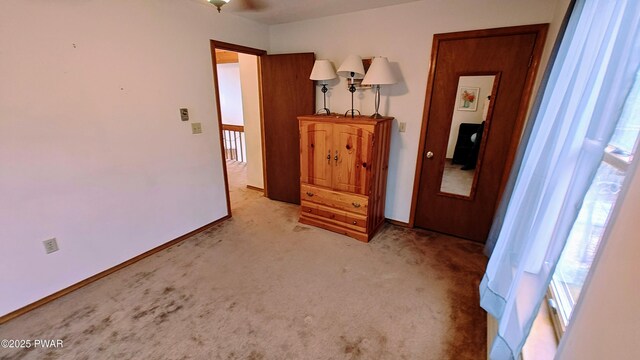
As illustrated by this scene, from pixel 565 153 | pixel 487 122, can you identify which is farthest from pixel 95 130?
pixel 487 122

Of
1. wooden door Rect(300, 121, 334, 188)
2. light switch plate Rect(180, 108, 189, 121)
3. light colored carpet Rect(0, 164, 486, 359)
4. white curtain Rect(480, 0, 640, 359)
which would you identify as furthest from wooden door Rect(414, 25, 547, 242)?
light switch plate Rect(180, 108, 189, 121)

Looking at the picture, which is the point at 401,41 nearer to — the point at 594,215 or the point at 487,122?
the point at 487,122

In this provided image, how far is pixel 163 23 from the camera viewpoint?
7.22 ft

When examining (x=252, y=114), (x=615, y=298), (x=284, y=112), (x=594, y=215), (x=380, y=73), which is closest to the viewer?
(x=615, y=298)

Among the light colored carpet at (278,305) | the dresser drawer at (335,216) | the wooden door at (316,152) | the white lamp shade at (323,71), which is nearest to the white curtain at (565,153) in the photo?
the light colored carpet at (278,305)

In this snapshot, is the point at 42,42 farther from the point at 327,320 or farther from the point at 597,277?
the point at 597,277

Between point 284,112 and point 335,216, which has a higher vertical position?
point 284,112

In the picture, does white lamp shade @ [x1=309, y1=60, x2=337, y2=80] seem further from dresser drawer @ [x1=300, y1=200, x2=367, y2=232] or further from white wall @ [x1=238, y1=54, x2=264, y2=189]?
dresser drawer @ [x1=300, y1=200, x2=367, y2=232]

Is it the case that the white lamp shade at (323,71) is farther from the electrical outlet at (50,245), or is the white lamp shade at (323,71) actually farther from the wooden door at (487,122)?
the electrical outlet at (50,245)

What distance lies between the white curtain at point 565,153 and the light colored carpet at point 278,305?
0.52m

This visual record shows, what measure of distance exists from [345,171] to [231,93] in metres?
4.69

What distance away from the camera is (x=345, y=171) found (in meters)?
2.62

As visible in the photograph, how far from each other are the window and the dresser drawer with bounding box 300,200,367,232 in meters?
1.56

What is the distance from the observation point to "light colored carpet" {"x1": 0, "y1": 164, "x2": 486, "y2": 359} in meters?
1.54
